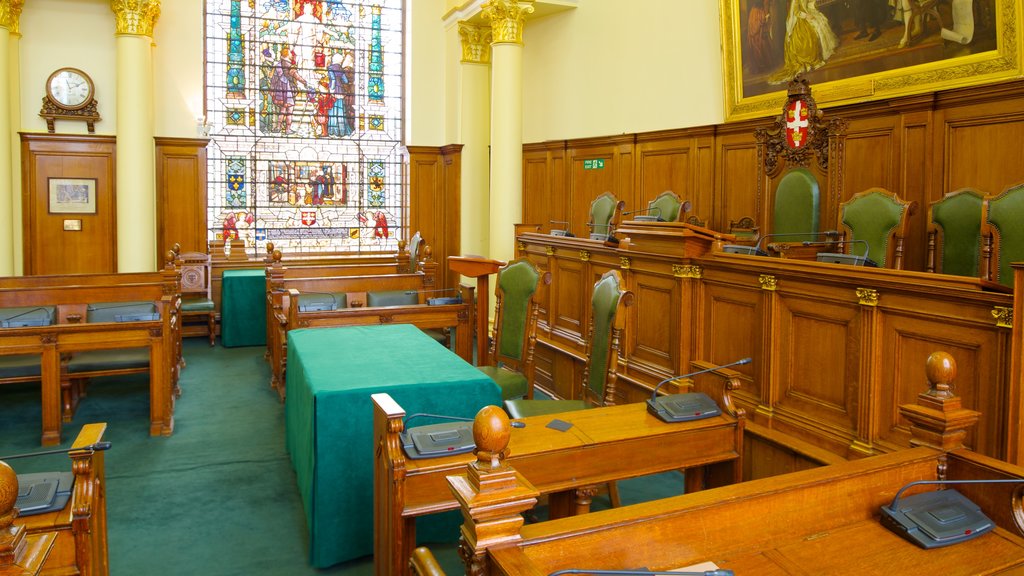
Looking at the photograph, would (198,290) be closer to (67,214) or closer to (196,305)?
(196,305)

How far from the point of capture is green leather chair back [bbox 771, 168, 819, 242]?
20.0 ft

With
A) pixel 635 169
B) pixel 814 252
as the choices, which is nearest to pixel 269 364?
pixel 635 169

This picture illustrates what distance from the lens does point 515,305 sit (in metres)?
4.61

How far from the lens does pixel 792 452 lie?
3617mm

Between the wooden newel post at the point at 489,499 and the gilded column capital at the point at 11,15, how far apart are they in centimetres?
933

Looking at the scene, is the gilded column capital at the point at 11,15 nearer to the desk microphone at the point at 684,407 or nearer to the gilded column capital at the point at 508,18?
the gilded column capital at the point at 508,18

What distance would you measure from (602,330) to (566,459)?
1190mm

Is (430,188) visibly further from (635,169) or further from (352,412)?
(352,412)

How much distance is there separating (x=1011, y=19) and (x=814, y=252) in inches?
73.0

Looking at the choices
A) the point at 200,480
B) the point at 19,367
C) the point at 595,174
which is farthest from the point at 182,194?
the point at 200,480

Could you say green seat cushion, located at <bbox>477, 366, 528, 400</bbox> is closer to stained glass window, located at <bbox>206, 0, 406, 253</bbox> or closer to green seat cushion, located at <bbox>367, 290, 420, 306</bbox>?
green seat cushion, located at <bbox>367, 290, 420, 306</bbox>

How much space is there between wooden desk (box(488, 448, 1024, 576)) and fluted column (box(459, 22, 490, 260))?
9.07 metres

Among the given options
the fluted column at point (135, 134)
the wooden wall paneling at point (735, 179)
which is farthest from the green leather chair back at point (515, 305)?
the fluted column at point (135, 134)

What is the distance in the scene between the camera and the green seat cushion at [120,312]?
5781mm
